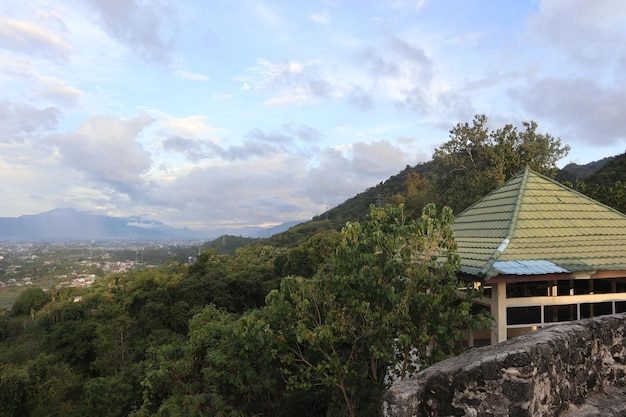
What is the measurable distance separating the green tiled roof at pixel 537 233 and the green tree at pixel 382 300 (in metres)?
0.88

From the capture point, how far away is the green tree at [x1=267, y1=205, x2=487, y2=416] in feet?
16.4

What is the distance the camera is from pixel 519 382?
9.62 ft

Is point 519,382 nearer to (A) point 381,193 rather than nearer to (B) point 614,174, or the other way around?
(B) point 614,174

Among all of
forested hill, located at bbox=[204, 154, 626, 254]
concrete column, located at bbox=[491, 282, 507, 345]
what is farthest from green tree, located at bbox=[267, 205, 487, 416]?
forested hill, located at bbox=[204, 154, 626, 254]

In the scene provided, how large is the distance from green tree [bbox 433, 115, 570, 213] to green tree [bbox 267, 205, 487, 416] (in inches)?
534

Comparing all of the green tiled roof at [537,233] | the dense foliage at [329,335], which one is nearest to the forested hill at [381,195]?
the dense foliage at [329,335]

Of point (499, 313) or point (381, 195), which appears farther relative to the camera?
point (381, 195)

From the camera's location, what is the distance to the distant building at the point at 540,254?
19.3 feet

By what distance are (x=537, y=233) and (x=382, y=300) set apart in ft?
11.1

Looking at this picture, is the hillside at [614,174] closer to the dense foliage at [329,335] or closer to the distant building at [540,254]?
the dense foliage at [329,335]

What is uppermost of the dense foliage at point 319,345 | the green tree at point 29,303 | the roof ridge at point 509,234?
the roof ridge at point 509,234

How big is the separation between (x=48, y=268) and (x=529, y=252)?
8361 cm

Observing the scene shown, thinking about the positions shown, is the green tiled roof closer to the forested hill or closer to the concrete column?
the concrete column

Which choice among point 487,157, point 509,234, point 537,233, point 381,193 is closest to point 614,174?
point 487,157
